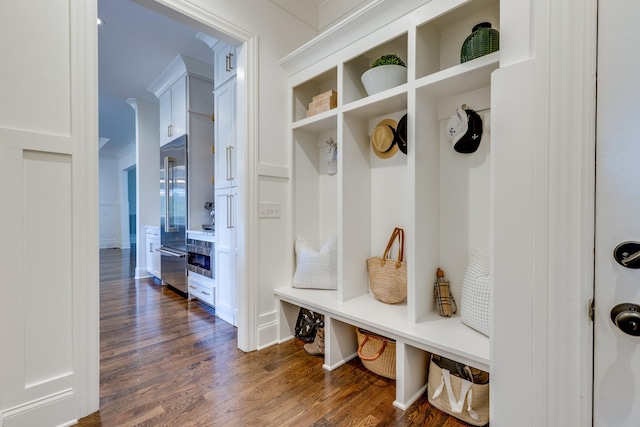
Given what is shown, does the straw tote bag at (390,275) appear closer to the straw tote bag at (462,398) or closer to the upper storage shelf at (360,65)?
the straw tote bag at (462,398)

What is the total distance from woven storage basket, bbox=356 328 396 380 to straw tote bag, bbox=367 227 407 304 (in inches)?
10.2

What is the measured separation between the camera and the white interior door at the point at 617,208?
68cm

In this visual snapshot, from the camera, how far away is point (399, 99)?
5.76ft

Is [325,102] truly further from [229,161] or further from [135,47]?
[135,47]

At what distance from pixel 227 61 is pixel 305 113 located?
3.14 ft

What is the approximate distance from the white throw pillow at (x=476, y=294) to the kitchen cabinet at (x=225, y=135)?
6.53ft

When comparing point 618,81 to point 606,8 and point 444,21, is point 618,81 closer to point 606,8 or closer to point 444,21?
point 606,8

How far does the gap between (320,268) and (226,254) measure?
104 centimetres

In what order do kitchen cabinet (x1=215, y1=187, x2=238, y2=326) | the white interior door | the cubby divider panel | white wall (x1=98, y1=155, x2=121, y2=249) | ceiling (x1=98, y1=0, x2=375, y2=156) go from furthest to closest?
1. white wall (x1=98, y1=155, x2=121, y2=249)
2. kitchen cabinet (x1=215, y1=187, x2=238, y2=326)
3. ceiling (x1=98, y1=0, x2=375, y2=156)
4. the cubby divider panel
5. the white interior door

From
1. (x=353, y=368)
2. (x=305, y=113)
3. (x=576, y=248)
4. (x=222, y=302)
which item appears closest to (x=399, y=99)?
(x=305, y=113)

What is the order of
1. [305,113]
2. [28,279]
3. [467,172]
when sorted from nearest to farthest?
[28,279]
[467,172]
[305,113]

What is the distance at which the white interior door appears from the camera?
2.24ft

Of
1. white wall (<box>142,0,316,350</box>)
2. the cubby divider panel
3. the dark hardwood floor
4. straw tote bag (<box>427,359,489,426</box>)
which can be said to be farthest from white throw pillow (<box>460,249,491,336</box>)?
white wall (<box>142,0,316,350</box>)

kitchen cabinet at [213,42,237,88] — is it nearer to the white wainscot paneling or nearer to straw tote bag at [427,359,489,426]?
the white wainscot paneling
